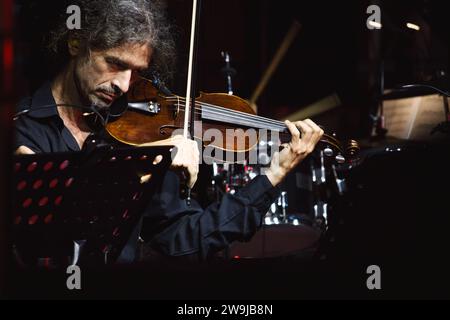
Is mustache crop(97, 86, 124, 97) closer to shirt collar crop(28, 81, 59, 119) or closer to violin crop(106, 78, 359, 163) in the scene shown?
violin crop(106, 78, 359, 163)

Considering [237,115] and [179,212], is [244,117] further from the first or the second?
[179,212]

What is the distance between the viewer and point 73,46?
229 centimetres

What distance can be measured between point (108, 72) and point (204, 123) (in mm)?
435

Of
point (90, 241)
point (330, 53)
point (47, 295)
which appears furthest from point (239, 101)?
point (330, 53)

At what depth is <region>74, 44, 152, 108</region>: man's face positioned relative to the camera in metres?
2.09

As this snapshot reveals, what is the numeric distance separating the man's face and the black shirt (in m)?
0.14

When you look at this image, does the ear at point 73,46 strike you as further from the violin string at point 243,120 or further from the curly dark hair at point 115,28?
the violin string at point 243,120

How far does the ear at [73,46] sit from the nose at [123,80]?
0.29 meters

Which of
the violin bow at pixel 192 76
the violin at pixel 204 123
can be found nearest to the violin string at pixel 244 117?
the violin at pixel 204 123

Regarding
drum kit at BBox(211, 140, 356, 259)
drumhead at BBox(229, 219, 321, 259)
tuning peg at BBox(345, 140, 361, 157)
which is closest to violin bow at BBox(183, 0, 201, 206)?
tuning peg at BBox(345, 140, 361, 157)

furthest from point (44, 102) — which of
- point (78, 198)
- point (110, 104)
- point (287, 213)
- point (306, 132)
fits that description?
point (287, 213)

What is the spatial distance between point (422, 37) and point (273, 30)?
4.24 feet

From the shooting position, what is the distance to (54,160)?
1.27 meters

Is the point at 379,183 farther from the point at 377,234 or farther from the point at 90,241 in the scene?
the point at 90,241
